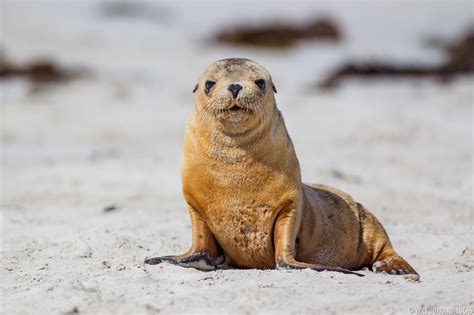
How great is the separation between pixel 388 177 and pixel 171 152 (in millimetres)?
2457

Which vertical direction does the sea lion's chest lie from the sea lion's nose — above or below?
below

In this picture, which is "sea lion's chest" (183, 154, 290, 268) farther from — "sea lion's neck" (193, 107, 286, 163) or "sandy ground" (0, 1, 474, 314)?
"sandy ground" (0, 1, 474, 314)

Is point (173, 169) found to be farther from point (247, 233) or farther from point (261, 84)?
point (247, 233)

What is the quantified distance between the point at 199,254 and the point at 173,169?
12.8 feet

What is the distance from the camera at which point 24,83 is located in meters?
14.5

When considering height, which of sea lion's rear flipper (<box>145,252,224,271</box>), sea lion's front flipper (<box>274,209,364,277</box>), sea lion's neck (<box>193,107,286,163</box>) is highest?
sea lion's neck (<box>193,107,286,163</box>)

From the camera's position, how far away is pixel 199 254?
4.48m

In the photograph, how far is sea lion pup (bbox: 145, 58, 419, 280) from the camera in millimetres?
4461

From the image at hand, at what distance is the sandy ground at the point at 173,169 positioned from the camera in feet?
12.7

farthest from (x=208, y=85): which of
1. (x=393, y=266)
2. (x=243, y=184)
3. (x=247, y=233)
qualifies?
(x=393, y=266)

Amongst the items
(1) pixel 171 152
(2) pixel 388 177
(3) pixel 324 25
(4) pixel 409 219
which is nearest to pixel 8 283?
(4) pixel 409 219

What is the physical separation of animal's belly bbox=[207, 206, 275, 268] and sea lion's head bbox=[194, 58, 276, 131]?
1.46 feet

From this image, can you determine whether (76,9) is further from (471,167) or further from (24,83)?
(471,167)

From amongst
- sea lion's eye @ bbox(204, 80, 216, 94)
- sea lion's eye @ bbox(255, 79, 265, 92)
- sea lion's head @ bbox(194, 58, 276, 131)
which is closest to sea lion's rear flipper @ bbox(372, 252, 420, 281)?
sea lion's head @ bbox(194, 58, 276, 131)
